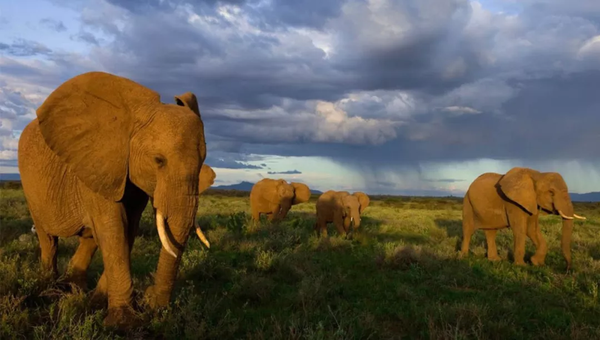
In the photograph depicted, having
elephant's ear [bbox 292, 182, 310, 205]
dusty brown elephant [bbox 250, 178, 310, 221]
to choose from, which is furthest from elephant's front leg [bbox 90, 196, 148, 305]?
elephant's ear [bbox 292, 182, 310, 205]

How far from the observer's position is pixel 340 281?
785 cm

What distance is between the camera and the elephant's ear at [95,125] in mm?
4445

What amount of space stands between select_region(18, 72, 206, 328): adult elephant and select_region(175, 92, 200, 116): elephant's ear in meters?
0.01

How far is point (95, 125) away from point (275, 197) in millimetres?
15834

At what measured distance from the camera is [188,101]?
495cm

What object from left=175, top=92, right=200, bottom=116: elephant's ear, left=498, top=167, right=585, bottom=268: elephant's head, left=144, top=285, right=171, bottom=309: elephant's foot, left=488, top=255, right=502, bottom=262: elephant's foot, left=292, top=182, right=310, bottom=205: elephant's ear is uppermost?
left=175, top=92, right=200, bottom=116: elephant's ear

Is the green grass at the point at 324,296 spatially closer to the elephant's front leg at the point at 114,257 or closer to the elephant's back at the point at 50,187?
the elephant's front leg at the point at 114,257

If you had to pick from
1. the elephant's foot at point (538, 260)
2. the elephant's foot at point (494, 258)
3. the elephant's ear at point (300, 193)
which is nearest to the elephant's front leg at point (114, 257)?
the elephant's foot at point (538, 260)

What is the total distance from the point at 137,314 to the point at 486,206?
10214 millimetres

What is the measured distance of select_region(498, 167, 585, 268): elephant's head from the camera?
10.3 m

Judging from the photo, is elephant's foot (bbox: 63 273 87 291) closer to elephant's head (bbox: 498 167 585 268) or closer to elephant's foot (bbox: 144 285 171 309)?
elephant's foot (bbox: 144 285 171 309)

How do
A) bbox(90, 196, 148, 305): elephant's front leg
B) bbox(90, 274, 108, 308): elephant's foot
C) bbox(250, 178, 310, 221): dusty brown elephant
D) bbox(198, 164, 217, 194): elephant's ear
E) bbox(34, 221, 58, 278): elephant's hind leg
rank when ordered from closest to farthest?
1. bbox(90, 196, 148, 305): elephant's front leg
2. bbox(90, 274, 108, 308): elephant's foot
3. bbox(198, 164, 217, 194): elephant's ear
4. bbox(34, 221, 58, 278): elephant's hind leg
5. bbox(250, 178, 310, 221): dusty brown elephant

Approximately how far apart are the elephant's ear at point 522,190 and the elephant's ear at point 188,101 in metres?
8.80

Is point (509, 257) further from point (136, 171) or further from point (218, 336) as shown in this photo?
point (136, 171)
